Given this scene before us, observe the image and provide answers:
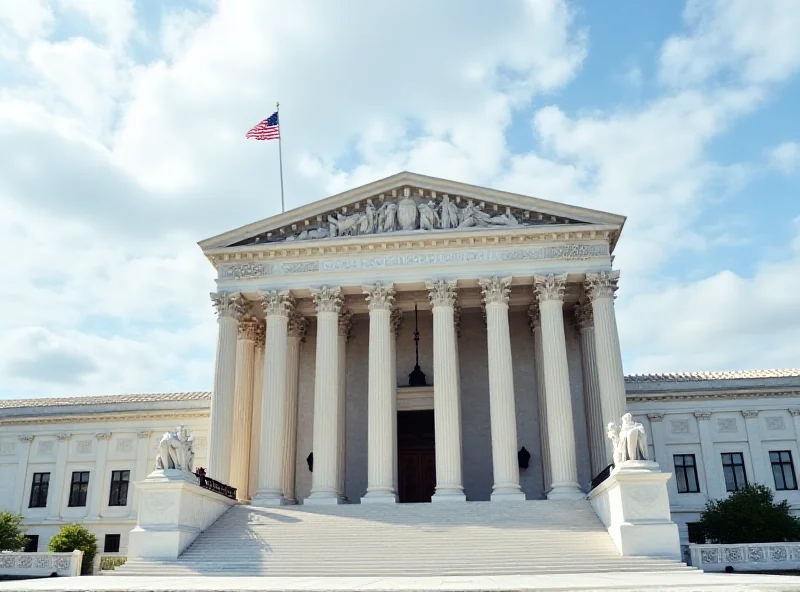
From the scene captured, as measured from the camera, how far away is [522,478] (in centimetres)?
3562

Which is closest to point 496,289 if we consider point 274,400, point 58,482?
point 274,400

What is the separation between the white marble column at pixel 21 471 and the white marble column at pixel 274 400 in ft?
58.8

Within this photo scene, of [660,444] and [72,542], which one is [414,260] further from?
[72,542]

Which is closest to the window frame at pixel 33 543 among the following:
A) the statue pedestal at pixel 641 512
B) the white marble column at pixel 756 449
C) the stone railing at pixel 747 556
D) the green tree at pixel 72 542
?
the green tree at pixel 72 542

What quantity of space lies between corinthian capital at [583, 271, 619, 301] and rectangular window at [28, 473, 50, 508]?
30.9m

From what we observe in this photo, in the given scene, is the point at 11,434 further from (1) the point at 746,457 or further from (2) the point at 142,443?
(1) the point at 746,457

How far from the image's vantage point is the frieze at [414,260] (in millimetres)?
33062

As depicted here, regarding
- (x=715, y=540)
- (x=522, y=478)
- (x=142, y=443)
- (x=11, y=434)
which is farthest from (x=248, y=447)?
(x=715, y=540)

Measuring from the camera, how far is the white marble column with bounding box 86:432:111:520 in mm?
40062

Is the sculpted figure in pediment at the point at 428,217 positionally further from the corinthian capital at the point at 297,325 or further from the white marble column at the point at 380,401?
the corinthian capital at the point at 297,325

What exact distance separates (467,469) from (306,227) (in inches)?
549

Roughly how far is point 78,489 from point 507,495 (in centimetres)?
2461

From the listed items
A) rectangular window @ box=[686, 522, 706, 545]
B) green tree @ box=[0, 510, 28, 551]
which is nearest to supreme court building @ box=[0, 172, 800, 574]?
rectangular window @ box=[686, 522, 706, 545]

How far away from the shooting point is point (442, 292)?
3284 cm
